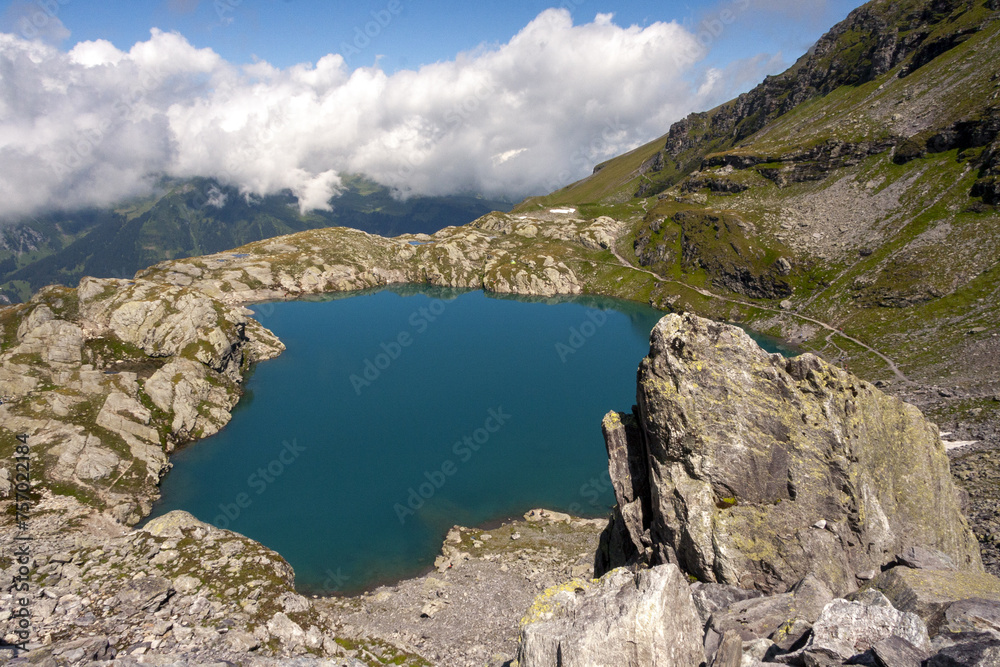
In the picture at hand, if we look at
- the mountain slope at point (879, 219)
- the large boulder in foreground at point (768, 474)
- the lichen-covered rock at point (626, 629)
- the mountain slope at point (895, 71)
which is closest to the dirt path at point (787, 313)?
the mountain slope at point (879, 219)

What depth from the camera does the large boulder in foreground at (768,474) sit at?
1894cm

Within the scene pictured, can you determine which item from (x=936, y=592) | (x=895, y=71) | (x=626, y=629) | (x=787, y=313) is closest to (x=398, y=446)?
(x=626, y=629)

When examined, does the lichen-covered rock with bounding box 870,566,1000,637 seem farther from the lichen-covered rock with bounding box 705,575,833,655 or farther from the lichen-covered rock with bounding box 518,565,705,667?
the lichen-covered rock with bounding box 518,565,705,667

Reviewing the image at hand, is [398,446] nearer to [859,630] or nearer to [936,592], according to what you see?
[936,592]

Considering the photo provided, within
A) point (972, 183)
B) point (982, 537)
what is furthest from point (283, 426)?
point (972, 183)

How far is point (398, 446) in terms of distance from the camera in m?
64.3

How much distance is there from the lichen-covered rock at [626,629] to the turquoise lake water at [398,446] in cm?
3376

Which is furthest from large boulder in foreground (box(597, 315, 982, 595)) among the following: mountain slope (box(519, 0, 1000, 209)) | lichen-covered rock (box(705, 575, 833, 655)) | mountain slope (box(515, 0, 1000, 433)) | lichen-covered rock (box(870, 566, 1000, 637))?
mountain slope (box(519, 0, 1000, 209))

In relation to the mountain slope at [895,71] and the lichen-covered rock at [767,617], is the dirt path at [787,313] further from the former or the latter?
the lichen-covered rock at [767,617]

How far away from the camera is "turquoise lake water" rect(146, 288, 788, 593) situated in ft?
160

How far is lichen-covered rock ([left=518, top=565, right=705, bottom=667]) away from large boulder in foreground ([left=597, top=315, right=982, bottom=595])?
7146 millimetres

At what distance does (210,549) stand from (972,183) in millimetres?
152175

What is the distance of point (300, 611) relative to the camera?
97.2 feet

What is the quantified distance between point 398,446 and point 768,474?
2057 inches
